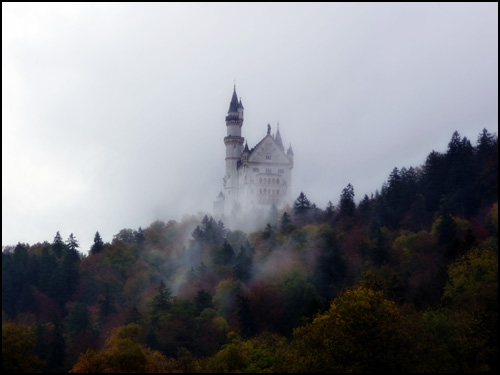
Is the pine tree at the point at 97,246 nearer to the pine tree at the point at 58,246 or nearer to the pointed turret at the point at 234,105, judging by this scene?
the pine tree at the point at 58,246

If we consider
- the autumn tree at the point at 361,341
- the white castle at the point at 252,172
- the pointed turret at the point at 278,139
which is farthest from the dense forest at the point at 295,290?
the pointed turret at the point at 278,139

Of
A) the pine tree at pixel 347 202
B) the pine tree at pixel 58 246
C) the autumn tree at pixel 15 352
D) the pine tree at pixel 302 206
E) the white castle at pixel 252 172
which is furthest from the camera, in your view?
the white castle at pixel 252 172

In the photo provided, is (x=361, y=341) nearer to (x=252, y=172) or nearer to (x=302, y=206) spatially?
(x=302, y=206)

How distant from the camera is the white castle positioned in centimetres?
10681

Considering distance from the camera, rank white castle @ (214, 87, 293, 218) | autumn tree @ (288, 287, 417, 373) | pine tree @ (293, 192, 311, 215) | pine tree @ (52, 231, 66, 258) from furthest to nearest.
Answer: white castle @ (214, 87, 293, 218), pine tree @ (52, 231, 66, 258), pine tree @ (293, 192, 311, 215), autumn tree @ (288, 287, 417, 373)

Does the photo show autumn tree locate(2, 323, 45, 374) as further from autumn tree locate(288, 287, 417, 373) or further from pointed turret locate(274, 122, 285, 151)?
pointed turret locate(274, 122, 285, 151)

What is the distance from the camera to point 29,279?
303 feet

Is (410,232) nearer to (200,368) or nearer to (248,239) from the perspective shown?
(248,239)

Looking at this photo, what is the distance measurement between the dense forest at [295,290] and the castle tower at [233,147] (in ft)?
25.4

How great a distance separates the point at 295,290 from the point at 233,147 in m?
48.9

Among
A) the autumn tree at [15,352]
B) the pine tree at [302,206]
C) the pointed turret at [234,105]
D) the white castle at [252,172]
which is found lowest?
the autumn tree at [15,352]

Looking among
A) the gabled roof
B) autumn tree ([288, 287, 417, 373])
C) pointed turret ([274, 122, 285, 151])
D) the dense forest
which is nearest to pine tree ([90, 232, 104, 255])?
the dense forest

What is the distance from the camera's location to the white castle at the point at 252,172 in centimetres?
10681

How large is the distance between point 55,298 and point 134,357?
48710 millimetres
